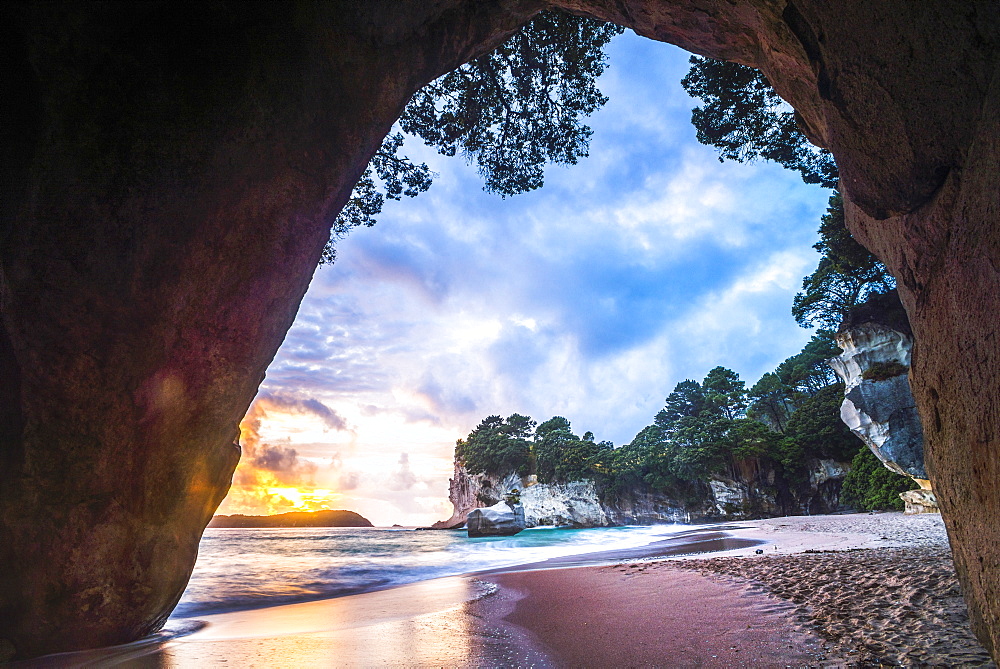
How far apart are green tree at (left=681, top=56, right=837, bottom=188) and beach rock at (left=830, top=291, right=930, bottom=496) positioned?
14.0 metres

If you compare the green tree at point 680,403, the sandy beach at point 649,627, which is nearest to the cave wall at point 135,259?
the sandy beach at point 649,627

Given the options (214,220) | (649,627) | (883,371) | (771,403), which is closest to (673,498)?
(771,403)

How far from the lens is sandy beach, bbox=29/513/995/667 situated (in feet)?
9.94

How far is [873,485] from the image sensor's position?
84.9ft

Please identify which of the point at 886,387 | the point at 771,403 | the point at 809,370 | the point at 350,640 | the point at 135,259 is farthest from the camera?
the point at 771,403

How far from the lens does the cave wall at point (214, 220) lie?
239 centimetres

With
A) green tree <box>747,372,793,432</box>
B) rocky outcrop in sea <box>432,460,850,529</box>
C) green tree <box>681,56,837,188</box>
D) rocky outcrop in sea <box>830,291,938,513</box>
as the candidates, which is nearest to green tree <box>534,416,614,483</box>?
rocky outcrop in sea <box>432,460,850,529</box>

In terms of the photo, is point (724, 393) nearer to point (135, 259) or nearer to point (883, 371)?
point (883, 371)

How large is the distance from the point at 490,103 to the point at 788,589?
9.23 m

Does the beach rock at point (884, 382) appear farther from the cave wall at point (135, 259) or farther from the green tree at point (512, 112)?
the cave wall at point (135, 259)

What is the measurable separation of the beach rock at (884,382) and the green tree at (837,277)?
219cm

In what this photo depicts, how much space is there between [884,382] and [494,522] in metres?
25.9

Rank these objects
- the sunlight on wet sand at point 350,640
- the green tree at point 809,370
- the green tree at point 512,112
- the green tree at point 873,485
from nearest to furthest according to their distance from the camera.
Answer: the sunlight on wet sand at point 350,640
the green tree at point 512,112
the green tree at point 873,485
the green tree at point 809,370

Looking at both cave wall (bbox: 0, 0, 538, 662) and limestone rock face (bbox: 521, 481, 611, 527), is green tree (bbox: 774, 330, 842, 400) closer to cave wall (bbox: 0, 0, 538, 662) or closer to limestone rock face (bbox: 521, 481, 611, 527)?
limestone rock face (bbox: 521, 481, 611, 527)
